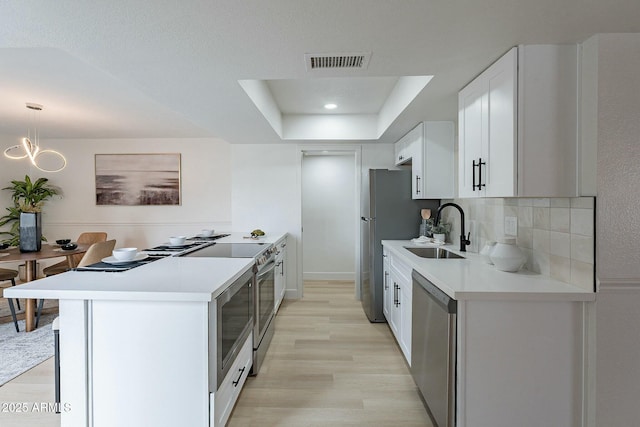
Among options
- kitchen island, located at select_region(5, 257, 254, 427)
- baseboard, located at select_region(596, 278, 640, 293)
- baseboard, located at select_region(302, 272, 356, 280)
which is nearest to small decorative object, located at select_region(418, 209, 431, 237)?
baseboard, located at select_region(596, 278, 640, 293)

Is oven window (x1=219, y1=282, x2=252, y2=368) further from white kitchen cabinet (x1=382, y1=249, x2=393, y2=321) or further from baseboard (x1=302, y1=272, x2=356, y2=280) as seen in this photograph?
baseboard (x1=302, y1=272, x2=356, y2=280)

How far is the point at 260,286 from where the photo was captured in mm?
2604

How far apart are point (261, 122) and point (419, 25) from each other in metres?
2.07

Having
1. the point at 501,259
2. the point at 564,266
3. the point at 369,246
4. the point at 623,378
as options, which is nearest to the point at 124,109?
the point at 369,246

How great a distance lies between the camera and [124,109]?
3.77 m

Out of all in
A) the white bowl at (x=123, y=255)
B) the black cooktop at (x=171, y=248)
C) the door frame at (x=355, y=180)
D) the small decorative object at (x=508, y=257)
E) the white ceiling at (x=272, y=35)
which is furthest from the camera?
the door frame at (x=355, y=180)

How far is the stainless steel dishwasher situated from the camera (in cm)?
161

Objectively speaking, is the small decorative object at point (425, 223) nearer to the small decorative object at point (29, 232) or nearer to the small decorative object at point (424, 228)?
the small decorative object at point (424, 228)

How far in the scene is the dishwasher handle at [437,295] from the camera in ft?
5.28

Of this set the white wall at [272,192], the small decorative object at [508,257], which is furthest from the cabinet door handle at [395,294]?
the white wall at [272,192]

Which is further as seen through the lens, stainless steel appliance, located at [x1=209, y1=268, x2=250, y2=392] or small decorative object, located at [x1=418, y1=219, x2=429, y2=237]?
small decorative object, located at [x1=418, y1=219, x2=429, y2=237]

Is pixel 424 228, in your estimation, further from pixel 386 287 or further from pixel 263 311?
pixel 263 311

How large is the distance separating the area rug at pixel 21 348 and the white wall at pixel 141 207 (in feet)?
7.24

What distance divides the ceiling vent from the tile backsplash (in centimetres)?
135
